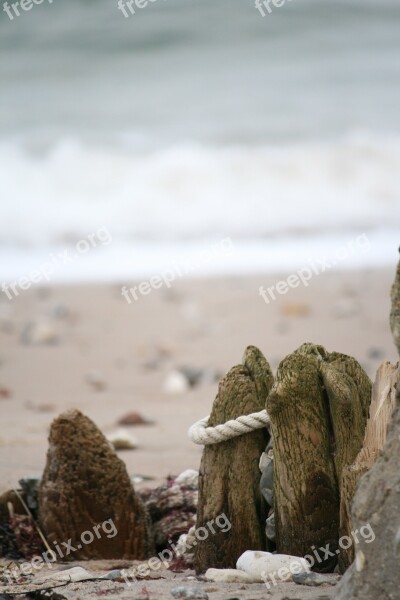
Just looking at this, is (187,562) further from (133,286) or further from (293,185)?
(293,185)

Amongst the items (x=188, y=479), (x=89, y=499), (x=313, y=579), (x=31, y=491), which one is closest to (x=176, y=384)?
(x=188, y=479)

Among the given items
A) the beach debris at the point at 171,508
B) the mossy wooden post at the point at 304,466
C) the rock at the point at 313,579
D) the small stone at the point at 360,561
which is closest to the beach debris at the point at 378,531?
the small stone at the point at 360,561

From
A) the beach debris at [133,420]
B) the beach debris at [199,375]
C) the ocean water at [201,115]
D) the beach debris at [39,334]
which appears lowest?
the beach debris at [133,420]

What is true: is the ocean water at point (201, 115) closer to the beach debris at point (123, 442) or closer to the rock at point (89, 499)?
the beach debris at point (123, 442)

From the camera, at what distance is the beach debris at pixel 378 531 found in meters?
2.05

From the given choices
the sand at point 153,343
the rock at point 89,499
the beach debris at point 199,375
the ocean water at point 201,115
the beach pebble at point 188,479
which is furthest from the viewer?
the ocean water at point 201,115

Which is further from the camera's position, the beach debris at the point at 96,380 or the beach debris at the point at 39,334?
the beach debris at the point at 39,334

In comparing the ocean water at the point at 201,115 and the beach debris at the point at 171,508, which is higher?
the ocean water at the point at 201,115

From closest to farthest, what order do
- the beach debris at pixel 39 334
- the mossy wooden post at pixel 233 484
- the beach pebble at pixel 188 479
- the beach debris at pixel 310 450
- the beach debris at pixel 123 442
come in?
the beach debris at pixel 310 450 → the mossy wooden post at pixel 233 484 → the beach pebble at pixel 188 479 → the beach debris at pixel 123 442 → the beach debris at pixel 39 334

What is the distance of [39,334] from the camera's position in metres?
9.10

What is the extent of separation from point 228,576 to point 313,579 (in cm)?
31

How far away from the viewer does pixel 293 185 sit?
14.3 meters

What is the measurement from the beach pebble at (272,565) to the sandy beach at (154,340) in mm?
2354

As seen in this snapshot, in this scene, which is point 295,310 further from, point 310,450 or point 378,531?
point 378,531
